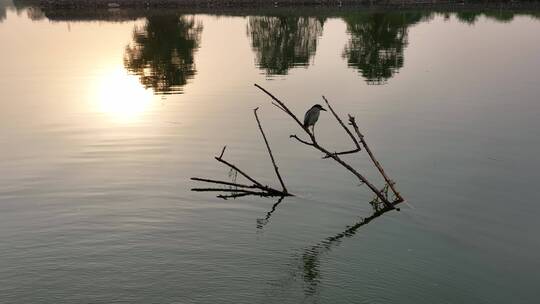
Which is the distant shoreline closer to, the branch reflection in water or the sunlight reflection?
the sunlight reflection

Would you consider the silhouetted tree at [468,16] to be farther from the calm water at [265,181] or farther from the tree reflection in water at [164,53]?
the tree reflection in water at [164,53]

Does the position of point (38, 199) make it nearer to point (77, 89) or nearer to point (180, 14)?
point (77, 89)

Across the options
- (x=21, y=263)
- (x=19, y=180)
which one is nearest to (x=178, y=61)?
(x=19, y=180)

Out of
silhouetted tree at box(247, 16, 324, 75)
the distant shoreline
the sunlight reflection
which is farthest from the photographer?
the distant shoreline

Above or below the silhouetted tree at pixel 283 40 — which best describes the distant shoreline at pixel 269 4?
above

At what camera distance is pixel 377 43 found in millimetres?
46406

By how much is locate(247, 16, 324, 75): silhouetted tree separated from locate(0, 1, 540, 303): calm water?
6.49 feet

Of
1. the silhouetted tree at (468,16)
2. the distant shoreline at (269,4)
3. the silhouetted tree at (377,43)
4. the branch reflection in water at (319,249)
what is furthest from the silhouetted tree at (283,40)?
the branch reflection in water at (319,249)

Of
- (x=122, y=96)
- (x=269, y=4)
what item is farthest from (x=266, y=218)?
(x=269, y=4)

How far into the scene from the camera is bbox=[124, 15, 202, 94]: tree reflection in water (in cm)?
3160

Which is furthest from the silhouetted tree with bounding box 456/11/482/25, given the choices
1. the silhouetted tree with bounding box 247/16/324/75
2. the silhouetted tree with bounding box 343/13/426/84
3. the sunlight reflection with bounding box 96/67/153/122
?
the sunlight reflection with bounding box 96/67/153/122

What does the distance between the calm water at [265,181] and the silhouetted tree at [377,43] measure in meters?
0.69

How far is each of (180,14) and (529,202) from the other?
6214cm

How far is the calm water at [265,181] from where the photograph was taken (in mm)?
9773
